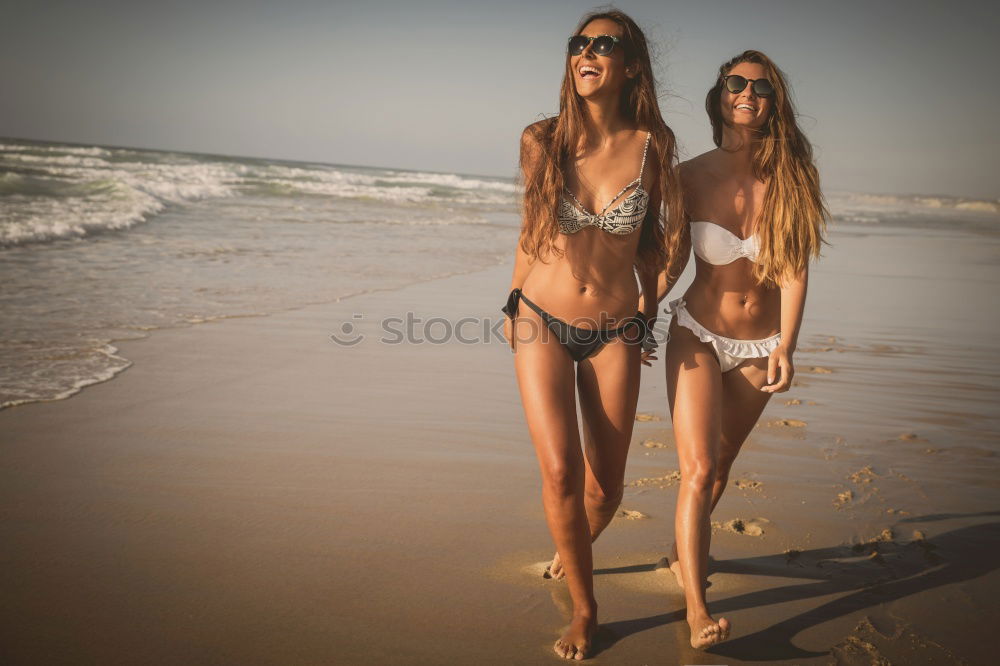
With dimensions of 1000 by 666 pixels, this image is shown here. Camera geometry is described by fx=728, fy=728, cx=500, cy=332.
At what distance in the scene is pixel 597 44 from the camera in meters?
2.84

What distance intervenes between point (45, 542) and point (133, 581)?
0.59 metres

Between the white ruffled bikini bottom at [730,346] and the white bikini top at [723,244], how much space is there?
264 mm

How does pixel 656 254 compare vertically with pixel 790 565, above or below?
above

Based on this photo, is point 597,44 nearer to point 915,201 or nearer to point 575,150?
point 575,150

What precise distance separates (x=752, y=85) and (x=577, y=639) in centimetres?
232

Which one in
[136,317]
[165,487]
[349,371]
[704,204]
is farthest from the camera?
[136,317]

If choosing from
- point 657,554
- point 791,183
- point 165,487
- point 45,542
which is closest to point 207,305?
point 165,487

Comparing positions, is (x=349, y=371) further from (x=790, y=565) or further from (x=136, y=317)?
(x=790, y=565)

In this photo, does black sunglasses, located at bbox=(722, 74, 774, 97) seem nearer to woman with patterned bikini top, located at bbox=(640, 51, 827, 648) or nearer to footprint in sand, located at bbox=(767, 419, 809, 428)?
woman with patterned bikini top, located at bbox=(640, 51, 827, 648)

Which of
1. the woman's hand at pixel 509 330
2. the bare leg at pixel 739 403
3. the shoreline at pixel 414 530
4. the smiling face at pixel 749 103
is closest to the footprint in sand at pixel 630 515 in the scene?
the shoreline at pixel 414 530

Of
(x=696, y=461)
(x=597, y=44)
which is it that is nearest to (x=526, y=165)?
(x=597, y=44)

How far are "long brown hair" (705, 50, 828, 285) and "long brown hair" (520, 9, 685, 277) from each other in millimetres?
371

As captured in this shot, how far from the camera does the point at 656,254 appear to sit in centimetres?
309

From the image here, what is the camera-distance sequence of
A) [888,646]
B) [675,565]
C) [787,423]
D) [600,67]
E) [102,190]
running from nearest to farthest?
[888,646] < [600,67] < [675,565] < [787,423] < [102,190]
